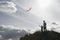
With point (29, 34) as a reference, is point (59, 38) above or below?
below

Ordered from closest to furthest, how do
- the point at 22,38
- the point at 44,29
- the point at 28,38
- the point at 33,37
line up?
the point at 44,29 < the point at 33,37 < the point at 28,38 < the point at 22,38

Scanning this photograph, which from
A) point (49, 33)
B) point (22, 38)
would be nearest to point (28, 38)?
point (22, 38)

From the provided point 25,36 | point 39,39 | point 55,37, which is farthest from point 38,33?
point 25,36

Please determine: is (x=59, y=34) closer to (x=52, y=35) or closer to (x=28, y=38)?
(x=52, y=35)

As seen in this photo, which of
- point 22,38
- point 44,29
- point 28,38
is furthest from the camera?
point 22,38

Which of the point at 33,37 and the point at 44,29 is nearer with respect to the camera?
the point at 44,29

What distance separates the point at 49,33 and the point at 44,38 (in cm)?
237

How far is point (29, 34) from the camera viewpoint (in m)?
63.4

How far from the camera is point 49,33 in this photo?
178 ft

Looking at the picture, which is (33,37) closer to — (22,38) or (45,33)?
(45,33)

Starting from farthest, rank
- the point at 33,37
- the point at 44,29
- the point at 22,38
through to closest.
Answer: the point at 22,38
the point at 33,37
the point at 44,29

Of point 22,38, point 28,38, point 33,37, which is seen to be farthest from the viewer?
point 22,38

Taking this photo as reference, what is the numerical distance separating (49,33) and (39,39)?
393 centimetres

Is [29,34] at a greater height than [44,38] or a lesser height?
greater
